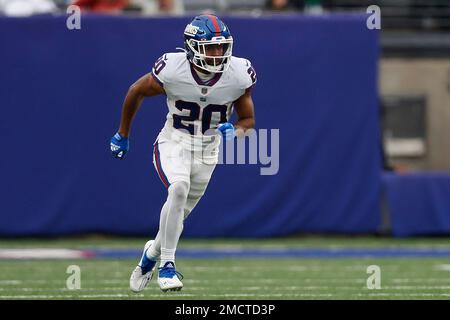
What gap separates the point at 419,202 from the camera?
1116 centimetres

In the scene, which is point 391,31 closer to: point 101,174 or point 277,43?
point 277,43

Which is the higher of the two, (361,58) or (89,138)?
(361,58)

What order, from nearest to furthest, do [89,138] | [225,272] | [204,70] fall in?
[204,70] → [225,272] → [89,138]

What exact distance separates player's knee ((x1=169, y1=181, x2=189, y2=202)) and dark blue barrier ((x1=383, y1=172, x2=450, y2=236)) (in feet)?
16.4

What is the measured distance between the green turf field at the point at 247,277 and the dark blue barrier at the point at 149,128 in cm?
51

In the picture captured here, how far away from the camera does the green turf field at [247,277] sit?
712 cm

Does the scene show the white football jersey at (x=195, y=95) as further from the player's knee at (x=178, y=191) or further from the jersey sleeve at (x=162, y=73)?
the player's knee at (x=178, y=191)

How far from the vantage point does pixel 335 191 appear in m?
11.2

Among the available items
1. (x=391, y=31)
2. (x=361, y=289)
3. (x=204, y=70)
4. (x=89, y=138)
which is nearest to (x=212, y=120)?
(x=204, y=70)

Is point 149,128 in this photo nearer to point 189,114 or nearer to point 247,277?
point 247,277

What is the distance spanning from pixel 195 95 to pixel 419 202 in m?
4.96

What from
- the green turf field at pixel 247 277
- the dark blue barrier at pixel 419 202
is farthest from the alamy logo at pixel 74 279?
the dark blue barrier at pixel 419 202

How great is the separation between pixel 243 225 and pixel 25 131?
2.27 meters

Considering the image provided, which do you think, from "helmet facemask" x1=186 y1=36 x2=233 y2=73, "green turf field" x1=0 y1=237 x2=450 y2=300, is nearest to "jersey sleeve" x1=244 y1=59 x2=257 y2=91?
"helmet facemask" x1=186 y1=36 x2=233 y2=73
